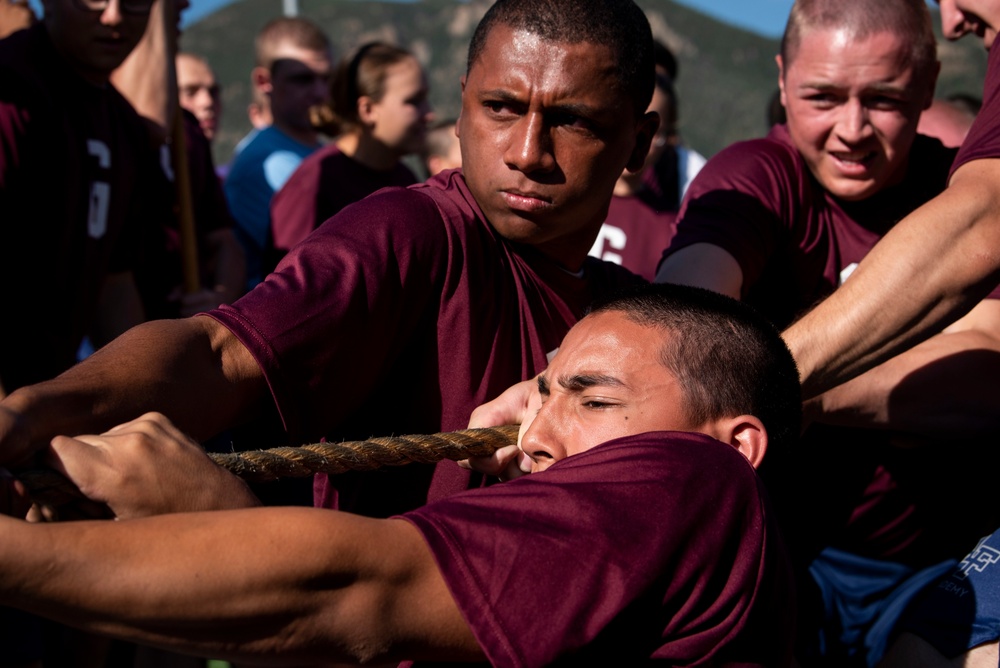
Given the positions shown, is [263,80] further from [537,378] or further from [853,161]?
[537,378]

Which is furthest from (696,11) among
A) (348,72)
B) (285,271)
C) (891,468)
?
(285,271)

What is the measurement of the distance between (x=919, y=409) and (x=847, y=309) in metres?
0.63

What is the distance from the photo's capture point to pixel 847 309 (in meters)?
2.48

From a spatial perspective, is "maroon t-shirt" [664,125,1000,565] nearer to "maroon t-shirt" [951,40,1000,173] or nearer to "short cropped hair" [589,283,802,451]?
"maroon t-shirt" [951,40,1000,173]

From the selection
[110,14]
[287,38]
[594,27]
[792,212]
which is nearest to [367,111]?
[287,38]

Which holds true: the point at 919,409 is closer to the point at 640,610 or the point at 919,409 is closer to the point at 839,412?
the point at 839,412

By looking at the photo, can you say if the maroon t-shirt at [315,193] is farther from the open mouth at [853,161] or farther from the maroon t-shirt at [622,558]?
the maroon t-shirt at [622,558]

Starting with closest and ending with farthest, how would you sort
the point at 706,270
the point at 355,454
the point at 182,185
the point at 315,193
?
the point at 355,454, the point at 706,270, the point at 182,185, the point at 315,193

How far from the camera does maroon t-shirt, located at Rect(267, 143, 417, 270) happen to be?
15.7 ft

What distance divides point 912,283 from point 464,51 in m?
18.7

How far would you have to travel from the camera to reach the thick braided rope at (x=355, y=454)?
5.80 ft

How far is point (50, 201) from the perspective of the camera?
3531 millimetres

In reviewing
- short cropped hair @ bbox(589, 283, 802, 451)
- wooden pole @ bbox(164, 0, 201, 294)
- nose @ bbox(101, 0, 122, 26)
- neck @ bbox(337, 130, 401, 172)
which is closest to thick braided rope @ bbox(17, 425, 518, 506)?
short cropped hair @ bbox(589, 283, 802, 451)

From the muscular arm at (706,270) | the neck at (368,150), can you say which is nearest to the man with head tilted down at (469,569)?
the muscular arm at (706,270)
